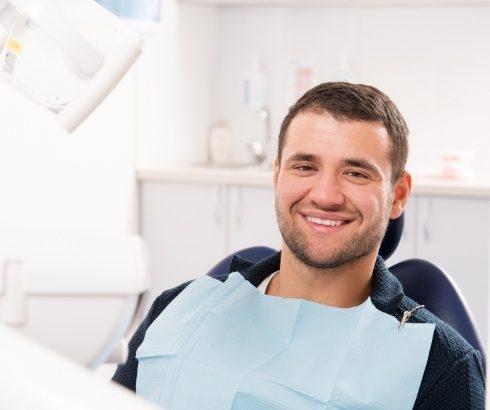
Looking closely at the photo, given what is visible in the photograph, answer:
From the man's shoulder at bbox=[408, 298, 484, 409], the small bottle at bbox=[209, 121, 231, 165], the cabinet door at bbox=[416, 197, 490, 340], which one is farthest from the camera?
the small bottle at bbox=[209, 121, 231, 165]

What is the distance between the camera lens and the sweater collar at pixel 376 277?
1602 mm

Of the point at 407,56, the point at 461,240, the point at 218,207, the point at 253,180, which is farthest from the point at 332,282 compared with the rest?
the point at 407,56

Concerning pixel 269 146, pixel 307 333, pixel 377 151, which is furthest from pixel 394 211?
pixel 269 146

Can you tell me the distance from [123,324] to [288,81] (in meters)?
3.70

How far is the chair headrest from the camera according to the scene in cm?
188

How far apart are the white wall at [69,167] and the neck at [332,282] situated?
173 centimetres

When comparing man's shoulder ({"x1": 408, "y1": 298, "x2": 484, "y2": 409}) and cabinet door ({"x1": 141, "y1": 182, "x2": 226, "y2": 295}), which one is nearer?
man's shoulder ({"x1": 408, "y1": 298, "x2": 484, "y2": 409})

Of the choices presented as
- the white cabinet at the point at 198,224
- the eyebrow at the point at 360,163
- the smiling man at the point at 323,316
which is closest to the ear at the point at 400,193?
the smiling man at the point at 323,316

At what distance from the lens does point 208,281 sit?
5.77 feet

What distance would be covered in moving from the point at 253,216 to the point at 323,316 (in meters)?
2.17

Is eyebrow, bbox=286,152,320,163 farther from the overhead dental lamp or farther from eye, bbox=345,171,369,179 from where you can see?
the overhead dental lamp

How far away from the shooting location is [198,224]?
153 inches

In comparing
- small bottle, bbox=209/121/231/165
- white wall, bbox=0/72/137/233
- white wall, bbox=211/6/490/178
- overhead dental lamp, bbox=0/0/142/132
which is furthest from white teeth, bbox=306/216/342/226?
small bottle, bbox=209/121/231/165

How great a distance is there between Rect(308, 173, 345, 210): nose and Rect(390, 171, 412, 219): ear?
0.14m
